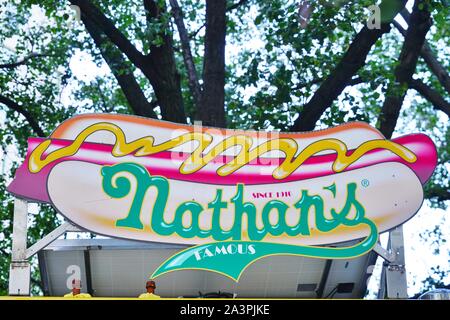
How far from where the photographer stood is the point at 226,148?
523 inches

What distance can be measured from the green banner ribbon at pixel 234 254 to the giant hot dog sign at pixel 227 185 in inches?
0.5

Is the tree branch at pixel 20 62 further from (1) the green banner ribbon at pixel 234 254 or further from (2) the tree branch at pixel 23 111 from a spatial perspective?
(1) the green banner ribbon at pixel 234 254

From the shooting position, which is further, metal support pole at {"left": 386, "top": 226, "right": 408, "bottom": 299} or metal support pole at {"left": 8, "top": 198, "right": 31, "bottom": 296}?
metal support pole at {"left": 386, "top": 226, "right": 408, "bottom": 299}

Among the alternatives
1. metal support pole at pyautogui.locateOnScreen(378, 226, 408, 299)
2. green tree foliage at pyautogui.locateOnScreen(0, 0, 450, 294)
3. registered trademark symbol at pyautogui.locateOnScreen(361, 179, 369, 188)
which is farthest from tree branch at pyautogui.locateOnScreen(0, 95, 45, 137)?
metal support pole at pyautogui.locateOnScreen(378, 226, 408, 299)

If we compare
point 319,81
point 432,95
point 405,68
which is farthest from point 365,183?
point 432,95

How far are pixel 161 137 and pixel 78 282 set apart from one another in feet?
7.65

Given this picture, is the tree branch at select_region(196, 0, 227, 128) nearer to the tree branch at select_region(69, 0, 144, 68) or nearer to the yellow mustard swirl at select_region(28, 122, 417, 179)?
the tree branch at select_region(69, 0, 144, 68)

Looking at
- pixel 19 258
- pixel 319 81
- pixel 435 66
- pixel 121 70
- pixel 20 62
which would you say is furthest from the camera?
pixel 435 66

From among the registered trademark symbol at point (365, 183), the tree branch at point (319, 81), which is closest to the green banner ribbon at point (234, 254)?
the registered trademark symbol at point (365, 183)

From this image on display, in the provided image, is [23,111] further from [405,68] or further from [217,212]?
[217,212]

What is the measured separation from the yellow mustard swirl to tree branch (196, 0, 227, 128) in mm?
3159

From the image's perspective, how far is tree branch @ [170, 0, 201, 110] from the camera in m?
19.0

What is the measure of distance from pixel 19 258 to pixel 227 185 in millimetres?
2967

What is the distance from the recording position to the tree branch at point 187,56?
19000mm
